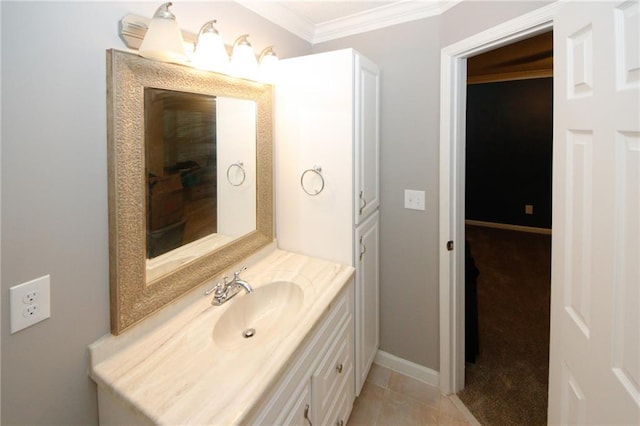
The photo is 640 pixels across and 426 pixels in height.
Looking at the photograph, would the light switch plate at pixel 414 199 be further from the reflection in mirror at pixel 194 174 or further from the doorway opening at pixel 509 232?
the reflection in mirror at pixel 194 174

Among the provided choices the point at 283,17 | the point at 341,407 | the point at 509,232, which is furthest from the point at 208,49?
the point at 509,232

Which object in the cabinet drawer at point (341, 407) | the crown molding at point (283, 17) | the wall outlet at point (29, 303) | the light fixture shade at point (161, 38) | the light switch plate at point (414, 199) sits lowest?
the cabinet drawer at point (341, 407)

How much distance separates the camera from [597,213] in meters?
0.78

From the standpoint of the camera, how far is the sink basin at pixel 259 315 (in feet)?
4.12

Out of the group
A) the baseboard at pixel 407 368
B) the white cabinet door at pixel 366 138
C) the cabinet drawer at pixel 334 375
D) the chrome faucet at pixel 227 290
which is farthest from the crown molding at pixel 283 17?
the baseboard at pixel 407 368

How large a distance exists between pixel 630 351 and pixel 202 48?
1.49 meters

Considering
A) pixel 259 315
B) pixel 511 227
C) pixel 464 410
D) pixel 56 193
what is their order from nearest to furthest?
pixel 56 193 < pixel 259 315 < pixel 464 410 < pixel 511 227

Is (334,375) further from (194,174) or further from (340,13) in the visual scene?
(340,13)

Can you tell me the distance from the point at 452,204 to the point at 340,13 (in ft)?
4.23

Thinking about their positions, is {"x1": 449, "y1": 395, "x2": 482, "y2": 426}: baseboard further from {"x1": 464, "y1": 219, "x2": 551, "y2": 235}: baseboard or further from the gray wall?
{"x1": 464, "y1": 219, "x2": 551, "y2": 235}: baseboard

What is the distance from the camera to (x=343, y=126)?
1591 millimetres

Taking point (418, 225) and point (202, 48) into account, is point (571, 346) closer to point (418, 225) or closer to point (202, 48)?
point (418, 225)

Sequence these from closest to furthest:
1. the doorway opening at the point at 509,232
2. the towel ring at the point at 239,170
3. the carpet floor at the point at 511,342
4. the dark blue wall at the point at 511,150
A: 1. the towel ring at the point at 239,170
2. the carpet floor at the point at 511,342
3. the doorway opening at the point at 509,232
4. the dark blue wall at the point at 511,150

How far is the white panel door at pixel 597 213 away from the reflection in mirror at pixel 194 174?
1257 millimetres
